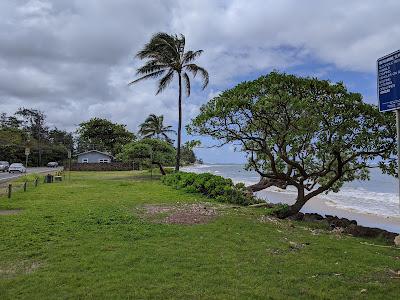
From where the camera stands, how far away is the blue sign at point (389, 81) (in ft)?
18.2

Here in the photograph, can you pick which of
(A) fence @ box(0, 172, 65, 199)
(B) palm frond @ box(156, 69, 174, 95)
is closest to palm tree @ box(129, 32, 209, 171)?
(B) palm frond @ box(156, 69, 174, 95)

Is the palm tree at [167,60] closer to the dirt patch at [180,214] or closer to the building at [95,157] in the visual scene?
the dirt patch at [180,214]

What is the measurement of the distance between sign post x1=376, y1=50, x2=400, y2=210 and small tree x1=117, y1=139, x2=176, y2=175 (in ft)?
89.5

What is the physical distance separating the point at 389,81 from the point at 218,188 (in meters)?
11.3

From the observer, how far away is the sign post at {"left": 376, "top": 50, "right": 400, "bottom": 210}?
5.55 meters

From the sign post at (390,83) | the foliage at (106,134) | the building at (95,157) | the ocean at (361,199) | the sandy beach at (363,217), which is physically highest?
the foliage at (106,134)

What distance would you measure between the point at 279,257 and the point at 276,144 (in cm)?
496

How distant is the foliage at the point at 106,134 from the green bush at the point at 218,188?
44749mm

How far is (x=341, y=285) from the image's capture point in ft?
17.0

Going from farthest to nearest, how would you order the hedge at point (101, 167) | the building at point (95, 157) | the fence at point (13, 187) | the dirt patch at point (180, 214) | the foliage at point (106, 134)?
the foliage at point (106, 134) → the building at point (95, 157) → the hedge at point (101, 167) → the fence at point (13, 187) → the dirt patch at point (180, 214)

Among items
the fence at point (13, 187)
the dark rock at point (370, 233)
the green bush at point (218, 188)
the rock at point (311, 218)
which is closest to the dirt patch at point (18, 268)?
the dark rock at point (370, 233)

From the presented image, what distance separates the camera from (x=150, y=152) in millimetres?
32312

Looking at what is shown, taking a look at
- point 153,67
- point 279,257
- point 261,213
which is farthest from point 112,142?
point 279,257

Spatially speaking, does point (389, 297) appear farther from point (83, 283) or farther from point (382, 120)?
point (382, 120)
